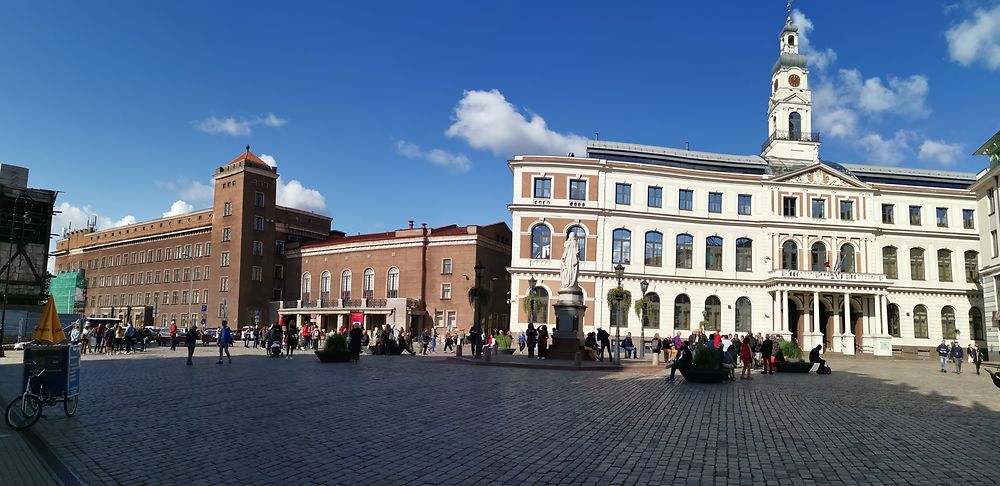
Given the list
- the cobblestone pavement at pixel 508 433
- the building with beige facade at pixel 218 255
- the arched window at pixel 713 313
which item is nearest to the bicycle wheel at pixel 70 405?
the cobblestone pavement at pixel 508 433

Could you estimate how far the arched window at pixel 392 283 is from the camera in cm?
6431

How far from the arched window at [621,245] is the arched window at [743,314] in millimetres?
10175

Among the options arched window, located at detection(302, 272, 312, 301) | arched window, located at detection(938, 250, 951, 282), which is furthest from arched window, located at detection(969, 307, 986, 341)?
arched window, located at detection(302, 272, 312, 301)

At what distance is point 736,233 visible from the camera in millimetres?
57594

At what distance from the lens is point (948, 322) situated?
5934 centimetres

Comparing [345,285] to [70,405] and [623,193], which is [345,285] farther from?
[70,405]

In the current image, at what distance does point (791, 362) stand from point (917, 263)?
140 ft

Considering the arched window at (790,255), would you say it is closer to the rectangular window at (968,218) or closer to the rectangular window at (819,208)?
the rectangular window at (819,208)

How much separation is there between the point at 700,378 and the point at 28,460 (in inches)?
668

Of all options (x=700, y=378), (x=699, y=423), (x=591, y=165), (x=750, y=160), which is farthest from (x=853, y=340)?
(x=699, y=423)

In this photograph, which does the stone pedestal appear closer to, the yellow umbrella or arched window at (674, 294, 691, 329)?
the yellow umbrella

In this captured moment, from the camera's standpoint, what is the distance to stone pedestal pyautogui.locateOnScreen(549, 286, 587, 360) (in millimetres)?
30453

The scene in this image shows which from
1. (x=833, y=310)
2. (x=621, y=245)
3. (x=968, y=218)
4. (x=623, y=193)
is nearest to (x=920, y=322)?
(x=833, y=310)

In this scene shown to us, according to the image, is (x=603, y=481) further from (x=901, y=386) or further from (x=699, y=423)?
(x=901, y=386)
